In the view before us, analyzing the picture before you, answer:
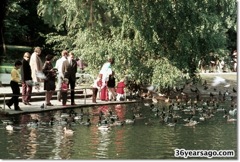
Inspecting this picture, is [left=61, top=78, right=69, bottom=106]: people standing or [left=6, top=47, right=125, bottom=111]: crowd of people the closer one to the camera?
[left=6, top=47, right=125, bottom=111]: crowd of people

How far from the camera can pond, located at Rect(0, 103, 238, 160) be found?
962cm

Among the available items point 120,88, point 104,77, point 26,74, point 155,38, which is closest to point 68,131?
point 26,74

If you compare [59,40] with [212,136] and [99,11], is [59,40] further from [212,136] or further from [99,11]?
[99,11]

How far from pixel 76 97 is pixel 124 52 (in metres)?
2.53

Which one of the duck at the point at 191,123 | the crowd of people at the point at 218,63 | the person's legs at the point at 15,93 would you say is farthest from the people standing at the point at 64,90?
the crowd of people at the point at 218,63

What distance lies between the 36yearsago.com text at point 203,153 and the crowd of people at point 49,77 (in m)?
5.84

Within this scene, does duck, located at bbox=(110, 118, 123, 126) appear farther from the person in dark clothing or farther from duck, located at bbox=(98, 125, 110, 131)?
the person in dark clothing

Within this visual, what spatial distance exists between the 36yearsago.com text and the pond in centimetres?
8

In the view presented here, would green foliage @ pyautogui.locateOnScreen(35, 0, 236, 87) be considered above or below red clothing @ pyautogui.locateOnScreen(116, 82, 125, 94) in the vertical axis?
above

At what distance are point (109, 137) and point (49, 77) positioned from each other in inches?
200

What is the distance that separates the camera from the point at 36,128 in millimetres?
12242

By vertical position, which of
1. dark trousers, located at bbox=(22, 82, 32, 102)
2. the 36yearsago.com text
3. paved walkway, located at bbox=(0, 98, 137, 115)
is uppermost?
dark trousers, located at bbox=(22, 82, 32, 102)

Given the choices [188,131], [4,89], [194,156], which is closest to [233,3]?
[4,89]

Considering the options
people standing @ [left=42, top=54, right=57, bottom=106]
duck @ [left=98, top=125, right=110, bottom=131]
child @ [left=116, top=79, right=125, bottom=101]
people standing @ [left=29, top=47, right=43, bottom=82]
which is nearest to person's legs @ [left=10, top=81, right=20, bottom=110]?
people standing @ [left=29, top=47, right=43, bottom=82]
